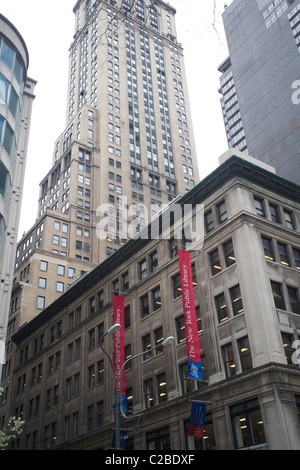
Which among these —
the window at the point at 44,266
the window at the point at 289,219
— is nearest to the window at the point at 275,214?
the window at the point at 289,219

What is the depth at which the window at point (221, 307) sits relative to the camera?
33.4 meters

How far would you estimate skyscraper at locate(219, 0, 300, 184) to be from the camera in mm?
78250

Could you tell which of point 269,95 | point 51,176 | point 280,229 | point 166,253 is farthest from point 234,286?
point 51,176

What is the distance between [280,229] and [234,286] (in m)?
6.48

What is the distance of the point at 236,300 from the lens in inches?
1284

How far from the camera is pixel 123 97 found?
4680 inches

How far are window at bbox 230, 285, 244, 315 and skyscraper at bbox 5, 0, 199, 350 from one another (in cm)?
4590

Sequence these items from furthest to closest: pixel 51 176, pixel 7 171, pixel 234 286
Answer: pixel 51 176
pixel 234 286
pixel 7 171

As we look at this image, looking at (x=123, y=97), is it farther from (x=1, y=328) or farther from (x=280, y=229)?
(x=1, y=328)

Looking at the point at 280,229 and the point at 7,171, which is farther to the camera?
the point at 280,229

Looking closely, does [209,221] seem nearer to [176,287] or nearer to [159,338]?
[176,287]

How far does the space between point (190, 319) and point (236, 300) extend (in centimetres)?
351

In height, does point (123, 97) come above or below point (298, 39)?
above

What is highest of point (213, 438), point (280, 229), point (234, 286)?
point (280, 229)
